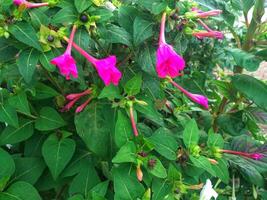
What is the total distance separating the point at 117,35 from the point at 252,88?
58cm

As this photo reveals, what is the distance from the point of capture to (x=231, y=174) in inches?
61.0

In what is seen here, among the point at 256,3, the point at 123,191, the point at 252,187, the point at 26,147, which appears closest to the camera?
the point at 123,191

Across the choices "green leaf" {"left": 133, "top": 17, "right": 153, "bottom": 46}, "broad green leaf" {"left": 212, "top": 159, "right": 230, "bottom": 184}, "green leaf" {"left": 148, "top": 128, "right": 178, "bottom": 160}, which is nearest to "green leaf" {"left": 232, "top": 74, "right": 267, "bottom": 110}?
"broad green leaf" {"left": 212, "top": 159, "right": 230, "bottom": 184}

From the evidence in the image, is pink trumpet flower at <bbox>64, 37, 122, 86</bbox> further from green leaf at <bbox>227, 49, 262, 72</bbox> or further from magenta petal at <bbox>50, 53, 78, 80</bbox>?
green leaf at <bbox>227, 49, 262, 72</bbox>

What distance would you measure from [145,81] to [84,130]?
0.23 metres

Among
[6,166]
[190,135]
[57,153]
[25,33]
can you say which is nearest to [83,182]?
[57,153]

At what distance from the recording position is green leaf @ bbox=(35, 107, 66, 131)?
112 centimetres

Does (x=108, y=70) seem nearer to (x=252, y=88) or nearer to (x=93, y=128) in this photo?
(x=93, y=128)

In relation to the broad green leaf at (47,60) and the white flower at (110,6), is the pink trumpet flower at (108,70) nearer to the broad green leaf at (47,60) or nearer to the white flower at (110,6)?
the broad green leaf at (47,60)

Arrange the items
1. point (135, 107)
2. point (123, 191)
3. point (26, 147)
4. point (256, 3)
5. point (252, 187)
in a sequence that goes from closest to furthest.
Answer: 1. point (123, 191)
2. point (135, 107)
3. point (26, 147)
4. point (256, 3)
5. point (252, 187)

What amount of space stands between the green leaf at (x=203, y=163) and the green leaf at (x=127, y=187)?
0.61 ft

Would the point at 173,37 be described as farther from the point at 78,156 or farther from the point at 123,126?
the point at 78,156

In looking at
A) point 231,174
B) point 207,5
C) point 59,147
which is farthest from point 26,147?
point 231,174

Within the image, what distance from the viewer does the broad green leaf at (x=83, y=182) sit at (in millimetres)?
1106
